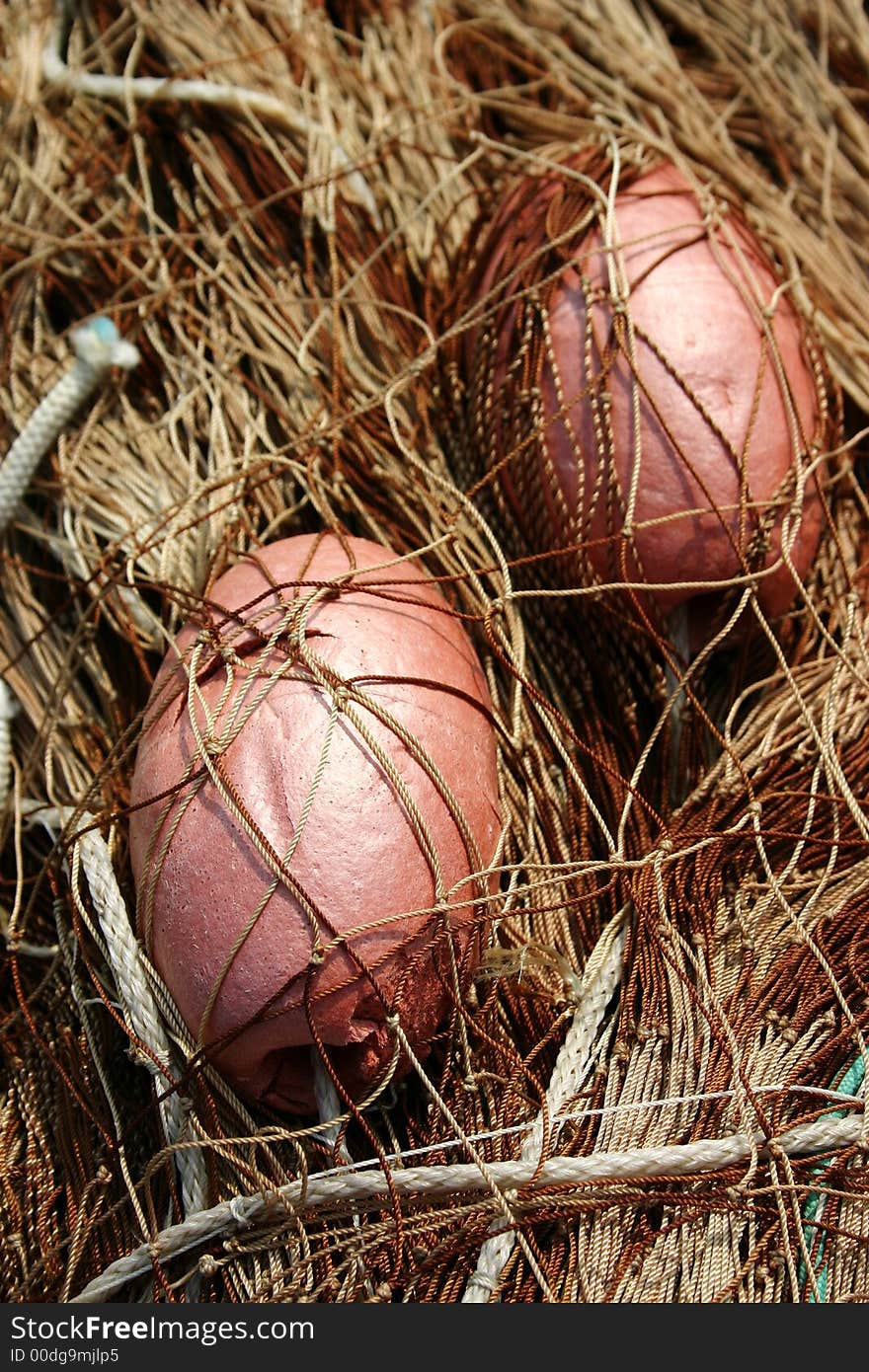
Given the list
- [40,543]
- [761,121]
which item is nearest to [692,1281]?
[40,543]

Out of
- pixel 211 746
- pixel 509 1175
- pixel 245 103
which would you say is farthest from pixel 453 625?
pixel 245 103

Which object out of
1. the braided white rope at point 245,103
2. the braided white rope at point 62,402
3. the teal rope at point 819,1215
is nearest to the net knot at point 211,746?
the braided white rope at point 62,402

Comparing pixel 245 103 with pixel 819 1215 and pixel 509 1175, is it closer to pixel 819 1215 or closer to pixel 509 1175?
pixel 509 1175

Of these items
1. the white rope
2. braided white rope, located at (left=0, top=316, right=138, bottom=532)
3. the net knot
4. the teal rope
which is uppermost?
braided white rope, located at (left=0, top=316, right=138, bottom=532)

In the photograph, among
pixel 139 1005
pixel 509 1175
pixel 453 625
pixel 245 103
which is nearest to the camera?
pixel 509 1175

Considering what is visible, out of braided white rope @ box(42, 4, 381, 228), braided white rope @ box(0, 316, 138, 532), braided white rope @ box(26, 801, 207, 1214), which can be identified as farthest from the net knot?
braided white rope @ box(42, 4, 381, 228)

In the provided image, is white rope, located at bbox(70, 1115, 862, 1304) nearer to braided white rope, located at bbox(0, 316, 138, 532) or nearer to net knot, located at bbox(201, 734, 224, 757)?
net knot, located at bbox(201, 734, 224, 757)

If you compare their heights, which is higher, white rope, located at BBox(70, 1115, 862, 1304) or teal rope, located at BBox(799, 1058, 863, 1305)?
white rope, located at BBox(70, 1115, 862, 1304)
